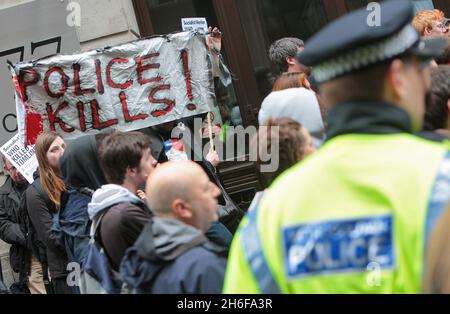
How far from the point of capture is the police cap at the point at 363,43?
5.27ft

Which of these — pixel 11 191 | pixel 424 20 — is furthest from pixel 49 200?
pixel 424 20

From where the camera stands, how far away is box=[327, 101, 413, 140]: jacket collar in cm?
158

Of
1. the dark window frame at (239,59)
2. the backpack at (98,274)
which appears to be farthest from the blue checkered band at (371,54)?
the dark window frame at (239,59)

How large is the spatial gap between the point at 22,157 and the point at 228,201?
2.07 meters

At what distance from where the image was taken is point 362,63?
1612 mm

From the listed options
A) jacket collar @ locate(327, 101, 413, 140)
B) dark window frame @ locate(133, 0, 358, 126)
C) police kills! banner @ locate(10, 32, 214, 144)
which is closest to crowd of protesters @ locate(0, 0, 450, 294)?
jacket collar @ locate(327, 101, 413, 140)

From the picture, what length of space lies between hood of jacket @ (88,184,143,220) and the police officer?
1.90m

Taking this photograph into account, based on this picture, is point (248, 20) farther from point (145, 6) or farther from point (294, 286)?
point (294, 286)

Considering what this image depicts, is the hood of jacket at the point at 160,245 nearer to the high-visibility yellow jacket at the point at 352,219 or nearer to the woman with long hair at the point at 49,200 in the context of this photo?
the high-visibility yellow jacket at the point at 352,219

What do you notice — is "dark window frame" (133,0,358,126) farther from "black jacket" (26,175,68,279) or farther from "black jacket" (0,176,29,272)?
"black jacket" (26,175,68,279)

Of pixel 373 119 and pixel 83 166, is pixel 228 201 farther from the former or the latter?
pixel 373 119

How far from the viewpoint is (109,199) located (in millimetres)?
3557

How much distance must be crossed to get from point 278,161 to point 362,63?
1.50m

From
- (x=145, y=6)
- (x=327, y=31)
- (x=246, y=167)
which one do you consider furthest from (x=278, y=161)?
(x=145, y=6)
